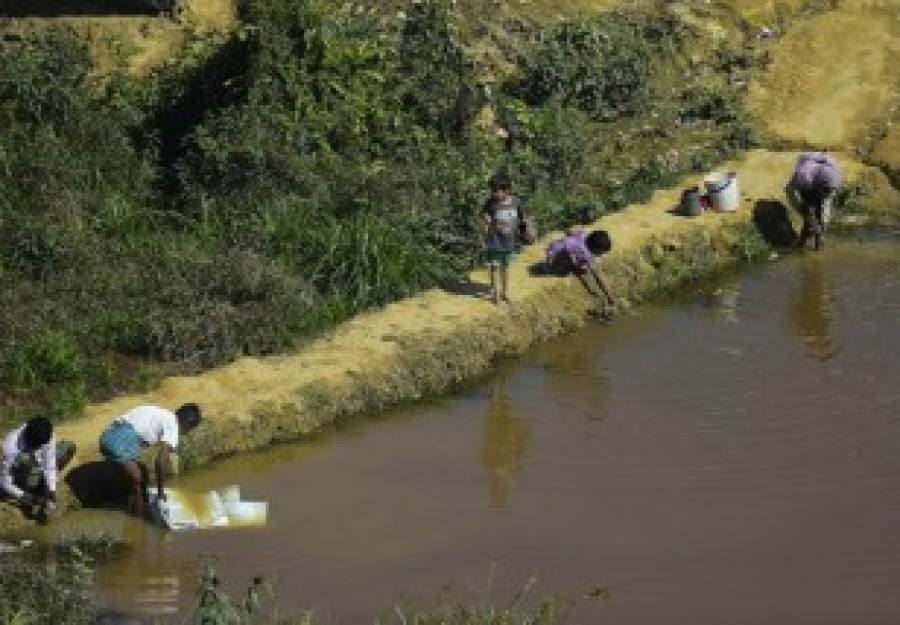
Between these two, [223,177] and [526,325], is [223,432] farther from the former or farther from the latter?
[223,177]

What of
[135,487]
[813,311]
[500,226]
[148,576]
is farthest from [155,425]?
[813,311]

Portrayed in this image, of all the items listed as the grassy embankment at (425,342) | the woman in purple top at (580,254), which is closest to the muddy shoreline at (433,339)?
the grassy embankment at (425,342)

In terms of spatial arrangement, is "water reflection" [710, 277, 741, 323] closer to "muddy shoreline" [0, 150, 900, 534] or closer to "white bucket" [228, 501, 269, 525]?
"muddy shoreline" [0, 150, 900, 534]

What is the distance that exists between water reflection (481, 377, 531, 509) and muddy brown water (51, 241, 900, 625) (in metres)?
0.02

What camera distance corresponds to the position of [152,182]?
16906 mm

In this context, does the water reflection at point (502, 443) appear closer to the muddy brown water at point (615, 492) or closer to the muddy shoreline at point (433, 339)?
the muddy brown water at point (615, 492)

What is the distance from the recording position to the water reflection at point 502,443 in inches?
471

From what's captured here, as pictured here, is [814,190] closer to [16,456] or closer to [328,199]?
[328,199]

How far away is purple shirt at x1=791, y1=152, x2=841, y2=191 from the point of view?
1675 cm

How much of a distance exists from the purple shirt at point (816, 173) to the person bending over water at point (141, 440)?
7.81 metres

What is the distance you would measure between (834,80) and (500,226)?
756 centimetres

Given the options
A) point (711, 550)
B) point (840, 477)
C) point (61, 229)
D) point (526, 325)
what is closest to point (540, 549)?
point (711, 550)

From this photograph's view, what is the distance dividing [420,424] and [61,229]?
13.2ft

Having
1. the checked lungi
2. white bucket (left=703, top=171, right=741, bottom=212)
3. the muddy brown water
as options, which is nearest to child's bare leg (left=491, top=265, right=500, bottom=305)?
the muddy brown water
